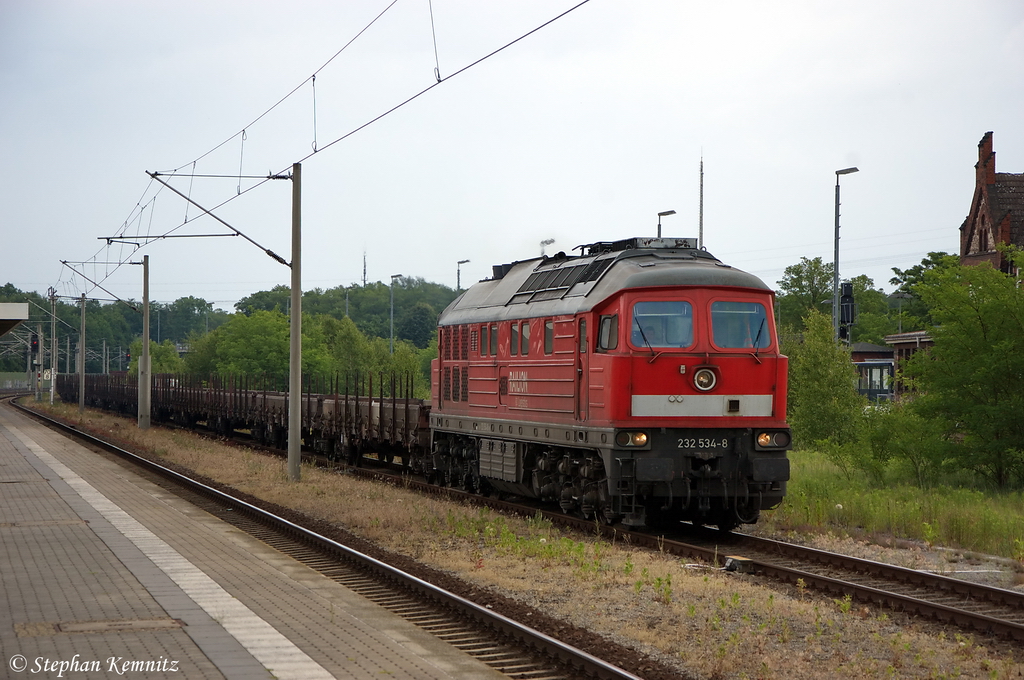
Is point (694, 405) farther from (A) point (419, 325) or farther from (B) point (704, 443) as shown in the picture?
(A) point (419, 325)

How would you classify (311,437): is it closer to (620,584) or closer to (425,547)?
(425,547)

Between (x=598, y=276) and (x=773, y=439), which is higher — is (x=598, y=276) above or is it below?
above

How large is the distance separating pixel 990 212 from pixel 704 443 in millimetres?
42742

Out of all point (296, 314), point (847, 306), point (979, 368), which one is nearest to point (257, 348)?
point (847, 306)

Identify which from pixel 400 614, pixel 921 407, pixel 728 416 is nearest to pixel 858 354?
pixel 921 407

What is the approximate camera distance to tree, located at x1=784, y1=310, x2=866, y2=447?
2684 cm

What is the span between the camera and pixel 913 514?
1614cm

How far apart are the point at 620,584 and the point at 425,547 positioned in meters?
3.77

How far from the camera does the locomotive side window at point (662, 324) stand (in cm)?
1516

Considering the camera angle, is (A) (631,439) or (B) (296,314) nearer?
(A) (631,439)

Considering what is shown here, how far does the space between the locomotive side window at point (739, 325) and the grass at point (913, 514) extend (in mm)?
3080

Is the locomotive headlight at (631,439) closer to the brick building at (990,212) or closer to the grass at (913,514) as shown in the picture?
the grass at (913,514)

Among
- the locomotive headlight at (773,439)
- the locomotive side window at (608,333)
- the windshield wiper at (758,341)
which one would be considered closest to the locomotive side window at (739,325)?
the windshield wiper at (758,341)

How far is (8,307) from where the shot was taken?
171 feet
